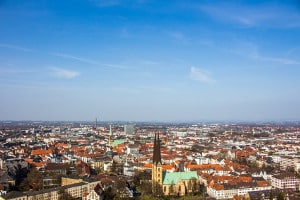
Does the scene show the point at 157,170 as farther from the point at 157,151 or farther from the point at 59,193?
the point at 59,193

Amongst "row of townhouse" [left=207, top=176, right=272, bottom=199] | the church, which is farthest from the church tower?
"row of townhouse" [left=207, top=176, right=272, bottom=199]

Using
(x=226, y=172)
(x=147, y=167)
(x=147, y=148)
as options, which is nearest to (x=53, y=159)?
(x=147, y=167)

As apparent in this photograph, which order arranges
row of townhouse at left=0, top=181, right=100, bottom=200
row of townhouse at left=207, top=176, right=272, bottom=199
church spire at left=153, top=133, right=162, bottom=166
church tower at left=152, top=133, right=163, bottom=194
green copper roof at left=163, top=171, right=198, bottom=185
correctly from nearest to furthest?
row of townhouse at left=0, top=181, right=100, bottom=200 < church spire at left=153, top=133, right=162, bottom=166 < church tower at left=152, top=133, right=163, bottom=194 < row of townhouse at left=207, top=176, right=272, bottom=199 < green copper roof at left=163, top=171, right=198, bottom=185

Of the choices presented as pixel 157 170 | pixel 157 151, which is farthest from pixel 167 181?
pixel 157 151

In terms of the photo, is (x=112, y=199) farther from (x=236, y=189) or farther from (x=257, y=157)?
(x=257, y=157)

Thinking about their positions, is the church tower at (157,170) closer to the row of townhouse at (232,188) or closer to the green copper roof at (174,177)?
the green copper roof at (174,177)

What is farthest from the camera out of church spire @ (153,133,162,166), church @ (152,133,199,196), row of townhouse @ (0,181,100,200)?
church @ (152,133,199,196)

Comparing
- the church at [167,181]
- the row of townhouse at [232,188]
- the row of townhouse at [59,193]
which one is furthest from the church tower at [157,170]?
the row of townhouse at [59,193]

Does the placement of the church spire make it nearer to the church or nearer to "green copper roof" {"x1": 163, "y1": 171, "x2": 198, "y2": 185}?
the church
